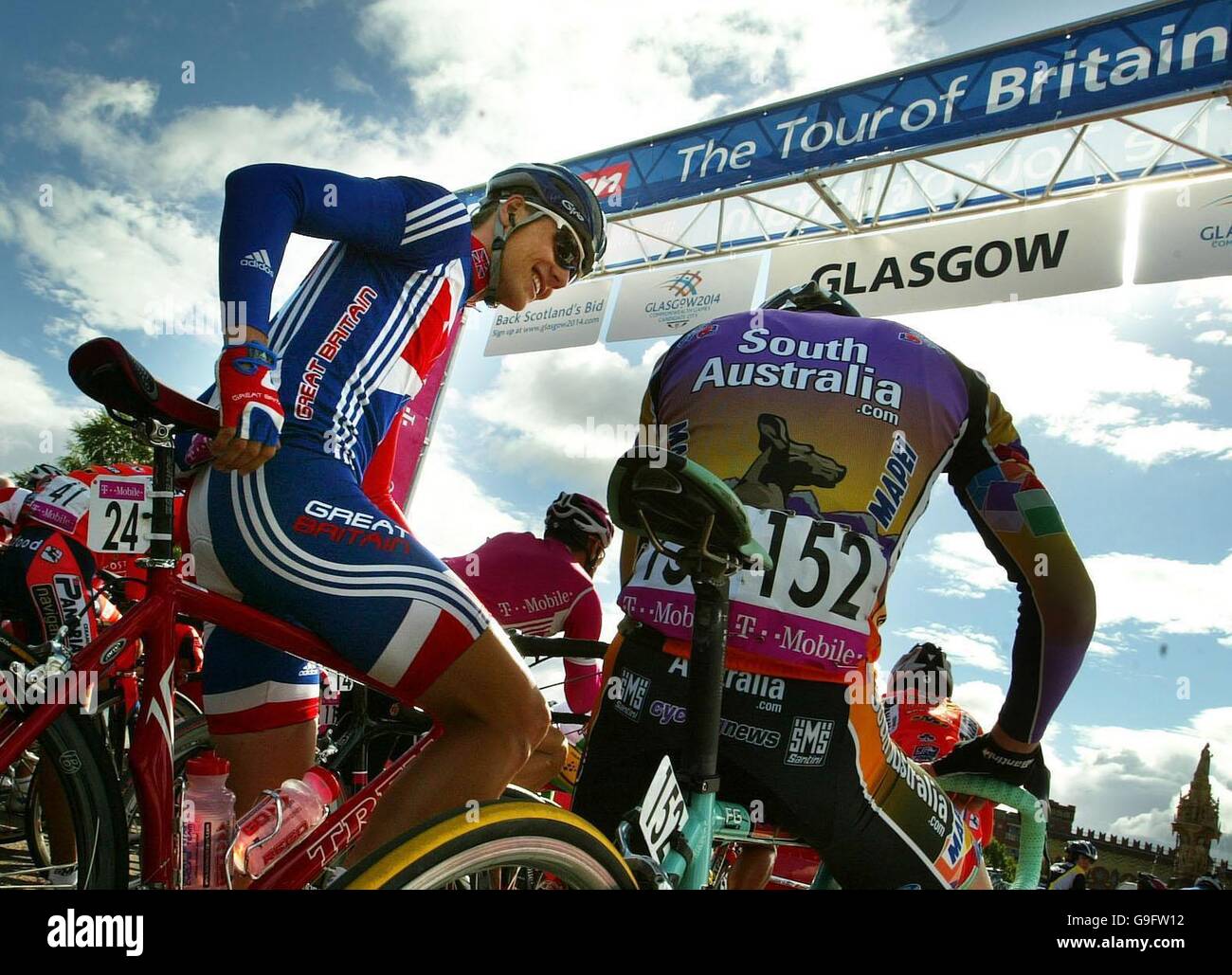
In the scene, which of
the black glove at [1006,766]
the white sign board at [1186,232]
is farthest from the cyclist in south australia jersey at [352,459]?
the white sign board at [1186,232]

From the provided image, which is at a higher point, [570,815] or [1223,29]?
[1223,29]

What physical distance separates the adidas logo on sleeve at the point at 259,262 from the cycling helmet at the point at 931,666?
2963 millimetres

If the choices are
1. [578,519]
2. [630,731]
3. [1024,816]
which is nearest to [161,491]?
[630,731]

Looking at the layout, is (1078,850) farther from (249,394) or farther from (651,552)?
(249,394)

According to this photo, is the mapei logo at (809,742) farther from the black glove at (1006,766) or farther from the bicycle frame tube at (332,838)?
the bicycle frame tube at (332,838)

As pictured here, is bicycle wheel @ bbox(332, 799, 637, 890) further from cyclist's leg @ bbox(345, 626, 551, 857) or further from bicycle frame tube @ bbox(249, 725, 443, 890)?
bicycle frame tube @ bbox(249, 725, 443, 890)

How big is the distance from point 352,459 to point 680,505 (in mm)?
830

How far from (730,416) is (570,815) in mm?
863
